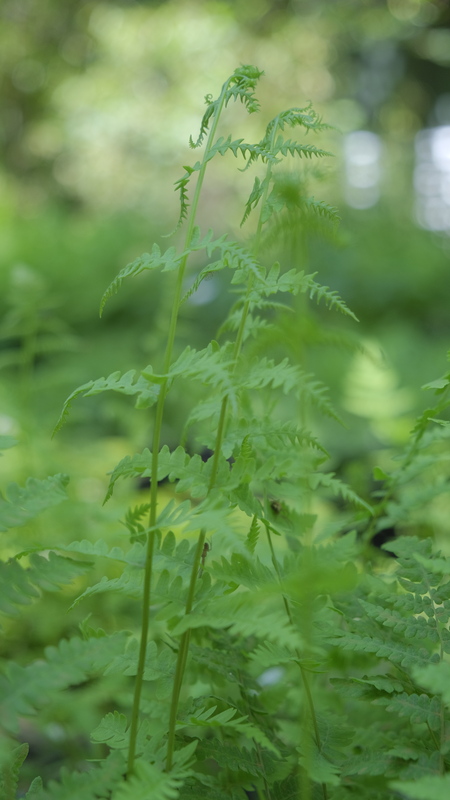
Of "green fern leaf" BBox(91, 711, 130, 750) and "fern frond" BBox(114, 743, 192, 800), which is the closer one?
"fern frond" BBox(114, 743, 192, 800)

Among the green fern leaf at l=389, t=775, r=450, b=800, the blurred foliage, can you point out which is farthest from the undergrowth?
the blurred foliage

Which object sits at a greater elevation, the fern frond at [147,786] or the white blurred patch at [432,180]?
the white blurred patch at [432,180]

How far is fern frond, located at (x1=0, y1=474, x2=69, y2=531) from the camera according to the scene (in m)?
0.50

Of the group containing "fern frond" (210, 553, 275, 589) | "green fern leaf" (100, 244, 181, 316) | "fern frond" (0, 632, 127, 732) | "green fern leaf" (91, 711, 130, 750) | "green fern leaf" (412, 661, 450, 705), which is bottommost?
"green fern leaf" (91, 711, 130, 750)

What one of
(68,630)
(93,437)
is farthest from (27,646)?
Result: (93,437)

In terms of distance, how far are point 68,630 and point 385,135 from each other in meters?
11.2

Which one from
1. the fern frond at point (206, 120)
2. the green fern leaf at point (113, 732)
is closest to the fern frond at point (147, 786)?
the green fern leaf at point (113, 732)

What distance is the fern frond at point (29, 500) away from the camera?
50 cm

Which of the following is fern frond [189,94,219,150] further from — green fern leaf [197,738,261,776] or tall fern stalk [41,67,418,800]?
green fern leaf [197,738,261,776]

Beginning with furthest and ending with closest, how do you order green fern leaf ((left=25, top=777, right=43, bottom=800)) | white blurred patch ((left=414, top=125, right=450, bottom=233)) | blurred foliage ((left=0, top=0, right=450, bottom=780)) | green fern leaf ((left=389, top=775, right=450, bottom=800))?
white blurred patch ((left=414, top=125, right=450, bottom=233)) < blurred foliage ((left=0, top=0, right=450, bottom=780)) < green fern leaf ((left=25, top=777, right=43, bottom=800)) < green fern leaf ((left=389, top=775, right=450, bottom=800))

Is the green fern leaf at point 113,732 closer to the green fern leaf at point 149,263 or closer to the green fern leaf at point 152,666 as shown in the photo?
the green fern leaf at point 152,666

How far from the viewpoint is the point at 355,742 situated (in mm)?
646

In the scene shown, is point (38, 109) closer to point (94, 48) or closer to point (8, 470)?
point (94, 48)

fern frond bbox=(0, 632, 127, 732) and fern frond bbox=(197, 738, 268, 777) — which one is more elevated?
fern frond bbox=(0, 632, 127, 732)
